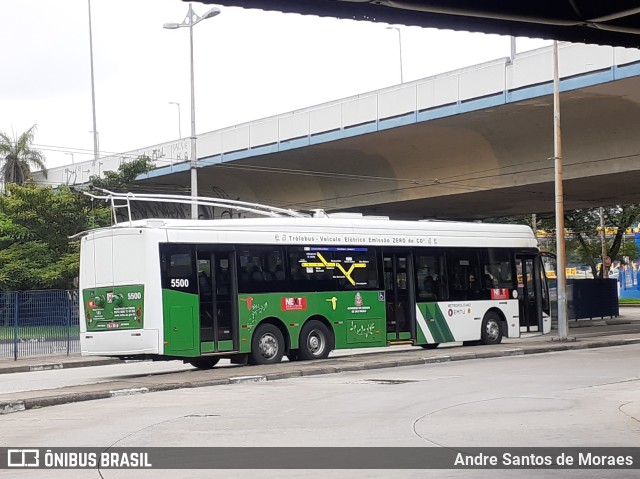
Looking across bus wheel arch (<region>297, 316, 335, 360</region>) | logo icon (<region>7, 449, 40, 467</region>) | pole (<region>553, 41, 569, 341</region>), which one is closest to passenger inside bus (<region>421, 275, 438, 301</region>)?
bus wheel arch (<region>297, 316, 335, 360</region>)

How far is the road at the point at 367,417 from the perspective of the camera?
36.8 feet

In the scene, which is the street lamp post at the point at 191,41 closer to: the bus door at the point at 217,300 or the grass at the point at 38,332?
the grass at the point at 38,332

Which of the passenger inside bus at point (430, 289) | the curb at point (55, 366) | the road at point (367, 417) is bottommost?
the curb at point (55, 366)

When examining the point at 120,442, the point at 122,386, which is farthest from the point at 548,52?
the point at 120,442

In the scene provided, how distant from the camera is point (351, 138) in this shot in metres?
36.2

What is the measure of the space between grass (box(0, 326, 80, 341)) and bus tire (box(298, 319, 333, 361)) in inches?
395

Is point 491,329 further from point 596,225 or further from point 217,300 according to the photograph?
point 596,225

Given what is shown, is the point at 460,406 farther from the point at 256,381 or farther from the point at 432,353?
the point at 432,353

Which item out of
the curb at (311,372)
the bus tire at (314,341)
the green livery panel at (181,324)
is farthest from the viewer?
the bus tire at (314,341)

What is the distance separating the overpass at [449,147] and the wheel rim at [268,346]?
11.7 meters

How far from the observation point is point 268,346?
23188mm

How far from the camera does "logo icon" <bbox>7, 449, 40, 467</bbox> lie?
10.2 meters

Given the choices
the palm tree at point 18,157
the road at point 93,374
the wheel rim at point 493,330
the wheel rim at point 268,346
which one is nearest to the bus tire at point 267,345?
the wheel rim at point 268,346

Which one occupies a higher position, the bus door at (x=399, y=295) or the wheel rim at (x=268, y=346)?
the bus door at (x=399, y=295)
